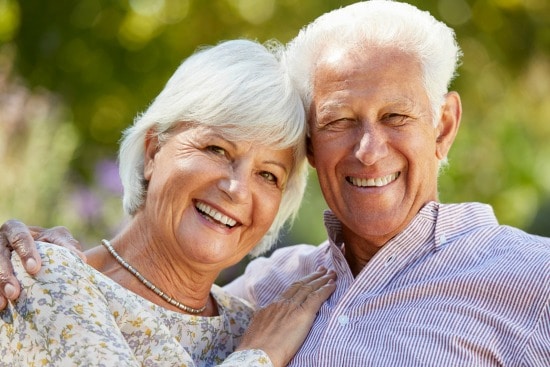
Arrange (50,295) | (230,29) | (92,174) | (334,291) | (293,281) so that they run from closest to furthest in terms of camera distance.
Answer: (50,295), (334,291), (293,281), (92,174), (230,29)

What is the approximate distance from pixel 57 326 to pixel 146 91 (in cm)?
585

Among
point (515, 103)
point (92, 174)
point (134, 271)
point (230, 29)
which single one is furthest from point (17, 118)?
point (515, 103)

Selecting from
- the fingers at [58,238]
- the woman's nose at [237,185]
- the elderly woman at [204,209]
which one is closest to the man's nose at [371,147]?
the elderly woman at [204,209]

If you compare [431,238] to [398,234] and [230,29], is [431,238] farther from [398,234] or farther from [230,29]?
[230,29]

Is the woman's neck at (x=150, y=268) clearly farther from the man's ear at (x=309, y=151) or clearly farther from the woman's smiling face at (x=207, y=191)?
the man's ear at (x=309, y=151)

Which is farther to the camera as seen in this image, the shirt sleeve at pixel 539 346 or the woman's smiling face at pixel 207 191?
the woman's smiling face at pixel 207 191

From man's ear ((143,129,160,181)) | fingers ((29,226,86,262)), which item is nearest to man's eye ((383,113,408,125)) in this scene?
man's ear ((143,129,160,181))

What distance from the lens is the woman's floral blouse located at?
9.04ft

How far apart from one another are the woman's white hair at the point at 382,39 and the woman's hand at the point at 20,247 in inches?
38.5

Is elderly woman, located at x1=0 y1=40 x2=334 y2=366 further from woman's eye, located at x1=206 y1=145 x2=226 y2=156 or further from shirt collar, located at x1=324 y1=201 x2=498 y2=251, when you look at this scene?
shirt collar, located at x1=324 y1=201 x2=498 y2=251

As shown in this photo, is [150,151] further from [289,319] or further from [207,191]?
[289,319]

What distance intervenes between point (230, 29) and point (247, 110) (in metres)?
5.59

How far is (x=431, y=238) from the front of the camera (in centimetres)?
334

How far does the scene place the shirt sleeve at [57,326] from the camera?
2.74 m
